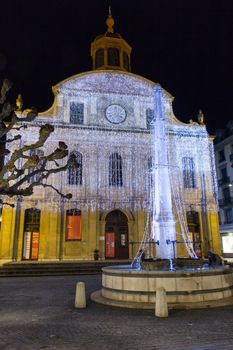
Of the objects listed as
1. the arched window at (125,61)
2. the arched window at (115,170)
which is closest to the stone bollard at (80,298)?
the arched window at (115,170)

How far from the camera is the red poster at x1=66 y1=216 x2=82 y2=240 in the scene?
2473cm

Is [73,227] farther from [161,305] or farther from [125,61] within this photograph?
[125,61]

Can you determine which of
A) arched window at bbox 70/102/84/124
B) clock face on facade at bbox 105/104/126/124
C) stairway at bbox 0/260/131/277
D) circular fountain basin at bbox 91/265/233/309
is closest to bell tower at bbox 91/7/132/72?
clock face on facade at bbox 105/104/126/124

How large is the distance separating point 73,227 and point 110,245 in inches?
134

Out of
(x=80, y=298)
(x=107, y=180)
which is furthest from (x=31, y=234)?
(x=80, y=298)

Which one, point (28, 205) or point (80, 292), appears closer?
point (80, 292)

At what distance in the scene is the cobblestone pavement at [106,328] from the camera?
5.81 m

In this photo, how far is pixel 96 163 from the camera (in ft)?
85.7

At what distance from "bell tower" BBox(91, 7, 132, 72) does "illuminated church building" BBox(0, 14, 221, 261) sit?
317cm

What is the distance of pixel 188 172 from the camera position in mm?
27891

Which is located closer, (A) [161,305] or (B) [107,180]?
(A) [161,305]

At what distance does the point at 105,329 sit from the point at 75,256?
17.8m

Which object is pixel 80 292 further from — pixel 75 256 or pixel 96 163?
pixel 96 163

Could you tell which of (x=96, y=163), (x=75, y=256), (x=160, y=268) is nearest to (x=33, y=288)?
(x=160, y=268)
